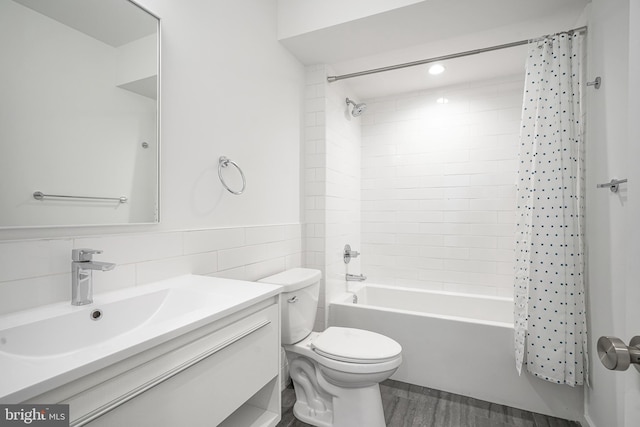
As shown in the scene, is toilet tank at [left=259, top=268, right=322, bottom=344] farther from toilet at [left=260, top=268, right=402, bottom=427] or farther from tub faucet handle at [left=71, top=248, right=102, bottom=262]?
tub faucet handle at [left=71, top=248, right=102, bottom=262]

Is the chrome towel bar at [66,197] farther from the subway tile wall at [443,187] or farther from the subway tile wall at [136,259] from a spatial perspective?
the subway tile wall at [443,187]

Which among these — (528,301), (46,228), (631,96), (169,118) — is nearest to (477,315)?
(528,301)

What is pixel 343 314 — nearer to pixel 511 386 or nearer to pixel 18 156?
pixel 511 386

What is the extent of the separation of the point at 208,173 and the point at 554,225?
187cm

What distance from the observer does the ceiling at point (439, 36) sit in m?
1.75

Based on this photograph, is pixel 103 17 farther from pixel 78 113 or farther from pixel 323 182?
pixel 323 182

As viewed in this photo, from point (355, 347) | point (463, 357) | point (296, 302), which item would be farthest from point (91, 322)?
point (463, 357)

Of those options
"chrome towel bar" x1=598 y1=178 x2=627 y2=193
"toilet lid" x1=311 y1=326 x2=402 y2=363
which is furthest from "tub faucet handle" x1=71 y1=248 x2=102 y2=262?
"chrome towel bar" x1=598 y1=178 x2=627 y2=193

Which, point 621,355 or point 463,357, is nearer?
point 621,355

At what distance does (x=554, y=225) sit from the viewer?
1696 mm

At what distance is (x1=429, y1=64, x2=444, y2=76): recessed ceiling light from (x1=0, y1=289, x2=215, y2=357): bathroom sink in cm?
243

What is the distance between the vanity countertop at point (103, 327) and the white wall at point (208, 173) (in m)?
0.11

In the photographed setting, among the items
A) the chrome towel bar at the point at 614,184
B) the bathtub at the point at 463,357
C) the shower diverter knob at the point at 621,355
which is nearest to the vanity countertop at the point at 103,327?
the shower diverter knob at the point at 621,355

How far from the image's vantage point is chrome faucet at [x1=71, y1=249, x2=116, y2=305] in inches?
36.7
